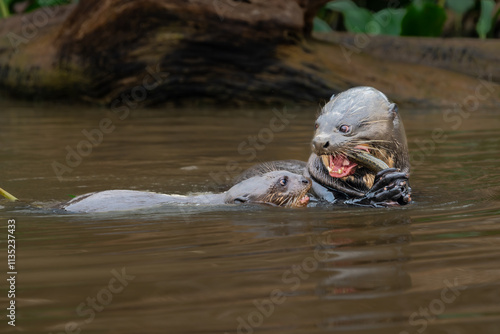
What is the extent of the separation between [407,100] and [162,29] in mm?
3546

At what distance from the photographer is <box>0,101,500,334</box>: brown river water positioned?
2.30 metres

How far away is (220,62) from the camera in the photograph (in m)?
10.8

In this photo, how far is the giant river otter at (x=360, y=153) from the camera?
4336 millimetres

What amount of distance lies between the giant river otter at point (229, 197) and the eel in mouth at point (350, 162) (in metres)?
0.17

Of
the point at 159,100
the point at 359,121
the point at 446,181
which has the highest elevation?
the point at 359,121

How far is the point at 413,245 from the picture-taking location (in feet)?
10.4

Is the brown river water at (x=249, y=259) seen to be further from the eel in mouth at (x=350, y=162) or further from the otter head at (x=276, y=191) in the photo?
the eel in mouth at (x=350, y=162)

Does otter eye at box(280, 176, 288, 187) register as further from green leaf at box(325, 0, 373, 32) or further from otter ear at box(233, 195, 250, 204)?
green leaf at box(325, 0, 373, 32)

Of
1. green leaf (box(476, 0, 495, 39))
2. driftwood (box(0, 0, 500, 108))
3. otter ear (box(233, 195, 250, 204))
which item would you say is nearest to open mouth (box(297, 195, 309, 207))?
otter ear (box(233, 195, 250, 204))

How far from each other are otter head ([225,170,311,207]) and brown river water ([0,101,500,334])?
186 millimetres

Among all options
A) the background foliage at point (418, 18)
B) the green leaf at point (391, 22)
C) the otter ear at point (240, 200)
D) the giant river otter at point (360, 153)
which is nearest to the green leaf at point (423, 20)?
the background foliage at point (418, 18)

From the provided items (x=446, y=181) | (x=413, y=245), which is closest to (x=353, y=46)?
(x=446, y=181)

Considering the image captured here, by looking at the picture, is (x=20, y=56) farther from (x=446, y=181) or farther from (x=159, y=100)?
(x=446, y=181)

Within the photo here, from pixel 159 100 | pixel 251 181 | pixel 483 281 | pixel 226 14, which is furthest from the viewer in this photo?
pixel 159 100
